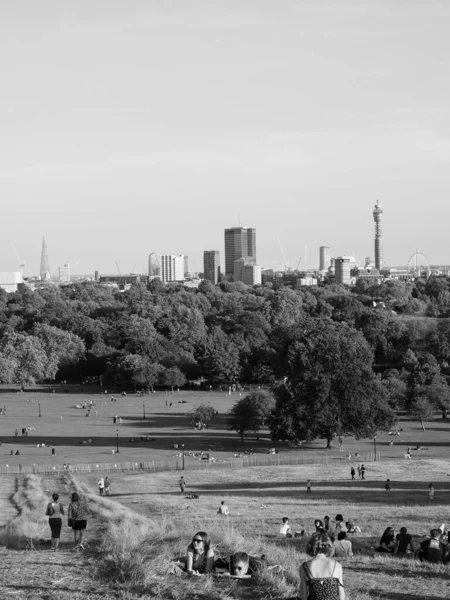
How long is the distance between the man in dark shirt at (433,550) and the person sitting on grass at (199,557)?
4.24 m

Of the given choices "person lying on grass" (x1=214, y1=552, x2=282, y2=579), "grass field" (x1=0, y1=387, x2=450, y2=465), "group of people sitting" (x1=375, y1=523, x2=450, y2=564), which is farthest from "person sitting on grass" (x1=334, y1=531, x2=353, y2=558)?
"grass field" (x1=0, y1=387, x2=450, y2=465)

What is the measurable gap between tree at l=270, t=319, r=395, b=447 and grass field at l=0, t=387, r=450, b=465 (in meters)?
1.30

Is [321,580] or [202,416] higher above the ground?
[321,580]

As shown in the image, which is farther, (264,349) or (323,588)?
(264,349)

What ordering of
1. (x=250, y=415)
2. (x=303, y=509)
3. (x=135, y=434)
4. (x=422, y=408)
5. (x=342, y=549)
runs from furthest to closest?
1. (x=422, y=408)
2. (x=135, y=434)
3. (x=250, y=415)
4. (x=303, y=509)
5. (x=342, y=549)

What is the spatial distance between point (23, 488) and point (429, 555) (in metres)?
22.4

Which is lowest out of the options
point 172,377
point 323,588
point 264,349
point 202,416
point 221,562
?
point 202,416

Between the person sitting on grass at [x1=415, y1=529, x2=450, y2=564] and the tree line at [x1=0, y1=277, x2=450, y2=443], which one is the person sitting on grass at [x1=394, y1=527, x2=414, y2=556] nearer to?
the person sitting on grass at [x1=415, y1=529, x2=450, y2=564]

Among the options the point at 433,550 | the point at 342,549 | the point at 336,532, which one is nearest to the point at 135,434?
the point at 336,532

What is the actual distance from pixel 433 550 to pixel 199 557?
451cm

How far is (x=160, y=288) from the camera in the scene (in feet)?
540

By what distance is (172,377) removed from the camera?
8588cm

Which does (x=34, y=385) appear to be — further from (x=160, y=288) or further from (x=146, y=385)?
(x=160, y=288)

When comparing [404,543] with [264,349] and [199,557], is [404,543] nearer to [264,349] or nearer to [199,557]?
[199,557]
